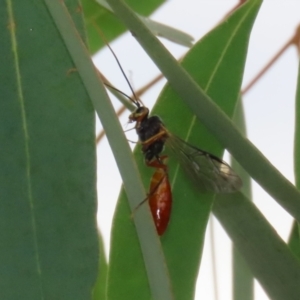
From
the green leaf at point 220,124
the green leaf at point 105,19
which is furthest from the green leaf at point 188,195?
the green leaf at point 105,19

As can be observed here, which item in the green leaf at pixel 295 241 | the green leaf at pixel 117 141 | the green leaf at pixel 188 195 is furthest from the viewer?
the green leaf at pixel 295 241

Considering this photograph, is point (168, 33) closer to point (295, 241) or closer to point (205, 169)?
point (205, 169)

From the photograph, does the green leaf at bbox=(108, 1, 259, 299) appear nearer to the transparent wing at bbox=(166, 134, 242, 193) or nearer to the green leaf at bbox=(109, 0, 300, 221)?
the transparent wing at bbox=(166, 134, 242, 193)

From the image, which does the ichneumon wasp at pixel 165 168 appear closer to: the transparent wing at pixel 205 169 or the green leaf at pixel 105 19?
the transparent wing at pixel 205 169

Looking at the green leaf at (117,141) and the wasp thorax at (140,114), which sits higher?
the wasp thorax at (140,114)

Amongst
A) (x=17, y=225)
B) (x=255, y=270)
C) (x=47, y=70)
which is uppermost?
(x=47, y=70)

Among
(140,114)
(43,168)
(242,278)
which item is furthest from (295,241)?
(43,168)

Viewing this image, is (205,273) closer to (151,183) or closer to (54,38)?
(151,183)

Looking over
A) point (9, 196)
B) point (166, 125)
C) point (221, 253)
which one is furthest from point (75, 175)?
point (221, 253)
